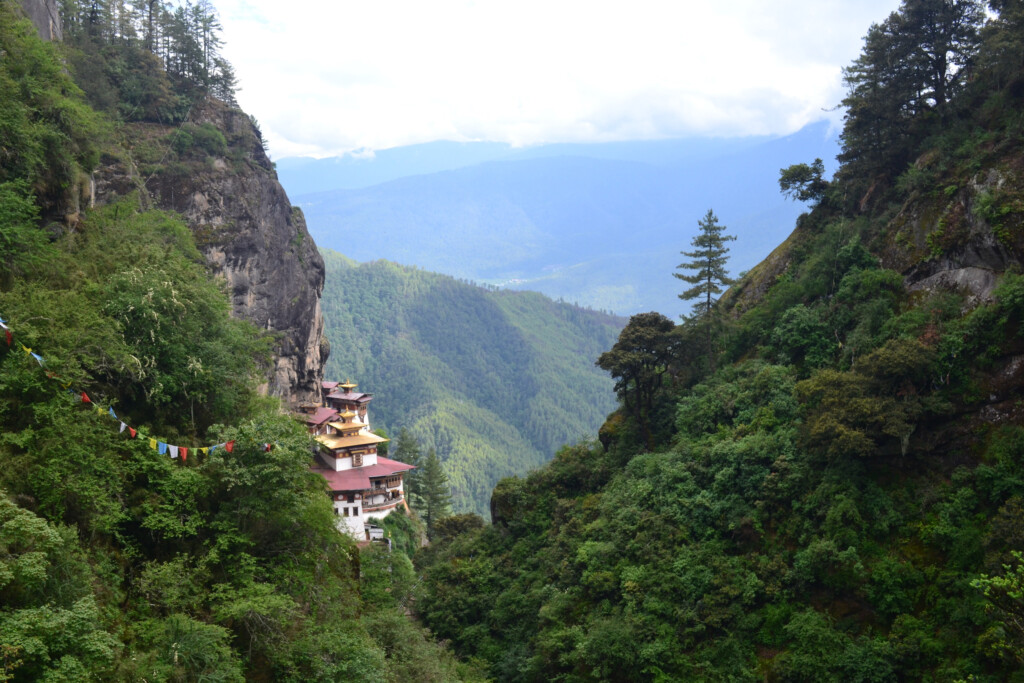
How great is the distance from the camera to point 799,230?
32.3m

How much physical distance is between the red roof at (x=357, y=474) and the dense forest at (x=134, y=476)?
57.3 feet

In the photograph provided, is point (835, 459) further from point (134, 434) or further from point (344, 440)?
point (344, 440)

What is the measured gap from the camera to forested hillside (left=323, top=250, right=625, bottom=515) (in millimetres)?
129125

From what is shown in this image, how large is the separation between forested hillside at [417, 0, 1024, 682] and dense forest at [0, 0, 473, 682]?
6.21 metres

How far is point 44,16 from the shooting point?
29.4 m

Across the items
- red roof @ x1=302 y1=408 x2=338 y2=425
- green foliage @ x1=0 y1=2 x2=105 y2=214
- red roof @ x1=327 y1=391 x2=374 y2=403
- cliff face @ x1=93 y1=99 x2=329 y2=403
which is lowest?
red roof @ x1=302 y1=408 x2=338 y2=425

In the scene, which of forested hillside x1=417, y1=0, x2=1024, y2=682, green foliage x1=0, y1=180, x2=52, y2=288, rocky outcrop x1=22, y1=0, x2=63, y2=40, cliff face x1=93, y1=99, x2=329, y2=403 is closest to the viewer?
green foliage x1=0, y1=180, x2=52, y2=288

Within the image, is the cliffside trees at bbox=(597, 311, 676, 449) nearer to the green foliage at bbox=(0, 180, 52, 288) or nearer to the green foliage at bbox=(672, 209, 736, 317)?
the green foliage at bbox=(672, 209, 736, 317)

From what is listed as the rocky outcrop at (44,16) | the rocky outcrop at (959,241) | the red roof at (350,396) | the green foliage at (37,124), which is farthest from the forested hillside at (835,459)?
the red roof at (350,396)

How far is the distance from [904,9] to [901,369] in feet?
54.2

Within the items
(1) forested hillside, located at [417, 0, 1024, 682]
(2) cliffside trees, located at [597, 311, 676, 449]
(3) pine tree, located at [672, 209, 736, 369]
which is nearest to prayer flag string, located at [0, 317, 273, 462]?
(1) forested hillside, located at [417, 0, 1024, 682]

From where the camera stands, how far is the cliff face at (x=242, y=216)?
42531mm

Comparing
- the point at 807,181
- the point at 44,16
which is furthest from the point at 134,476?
the point at 807,181

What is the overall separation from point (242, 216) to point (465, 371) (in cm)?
13182
